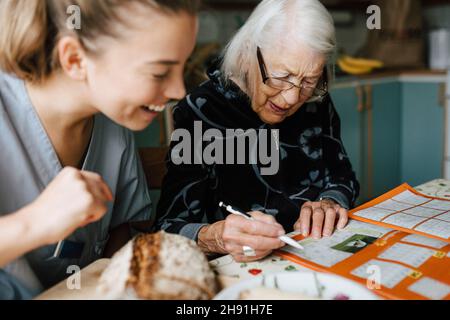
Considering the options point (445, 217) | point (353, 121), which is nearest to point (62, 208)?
point (445, 217)

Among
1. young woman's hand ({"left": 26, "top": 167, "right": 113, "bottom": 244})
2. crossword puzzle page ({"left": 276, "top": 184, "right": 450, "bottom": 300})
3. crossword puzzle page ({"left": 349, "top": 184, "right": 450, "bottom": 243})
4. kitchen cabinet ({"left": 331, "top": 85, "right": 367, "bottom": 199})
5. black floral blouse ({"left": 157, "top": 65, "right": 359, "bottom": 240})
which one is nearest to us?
young woman's hand ({"left": 26, "top": 167, "right": 113, "bottom": 244})

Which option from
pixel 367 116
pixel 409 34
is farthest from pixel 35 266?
pixel 409 34

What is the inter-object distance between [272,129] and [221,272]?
24.2 inches

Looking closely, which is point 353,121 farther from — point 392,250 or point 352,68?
point 392,250

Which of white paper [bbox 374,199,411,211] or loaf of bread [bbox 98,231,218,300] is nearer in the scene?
loaf of bread [bbox 98,231,218,300]

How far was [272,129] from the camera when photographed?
131cm

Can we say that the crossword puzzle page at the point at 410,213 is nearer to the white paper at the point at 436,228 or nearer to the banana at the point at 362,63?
the white paper at the point at 436,228

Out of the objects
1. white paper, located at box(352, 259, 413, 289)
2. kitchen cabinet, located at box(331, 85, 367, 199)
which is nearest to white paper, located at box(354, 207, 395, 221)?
white paper, located at box(352, 259, 413, 289)

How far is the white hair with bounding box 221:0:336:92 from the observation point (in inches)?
43.1

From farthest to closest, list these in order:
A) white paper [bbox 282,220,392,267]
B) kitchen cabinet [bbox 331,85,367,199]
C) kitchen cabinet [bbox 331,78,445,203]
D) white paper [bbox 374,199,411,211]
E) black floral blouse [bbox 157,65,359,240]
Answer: kitchen cabinet [bbox 331,78,445,203] < kitchen cabinet [bbox 331,85,367,199] < black floral blouse [bbox 157,65,359,240] < white paper [bbox 374,199,411,211] < white paper [bbox 282,220,392,267]

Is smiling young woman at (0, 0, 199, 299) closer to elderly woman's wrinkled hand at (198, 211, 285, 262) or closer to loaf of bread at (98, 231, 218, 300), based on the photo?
loaf of bread at (98, 231, 218, 300)

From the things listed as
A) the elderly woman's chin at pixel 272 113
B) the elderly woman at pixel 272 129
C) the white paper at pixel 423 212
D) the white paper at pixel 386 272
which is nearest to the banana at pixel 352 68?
the elderly woman at pixel 272 129

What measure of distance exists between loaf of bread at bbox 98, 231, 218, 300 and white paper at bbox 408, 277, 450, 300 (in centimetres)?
31
